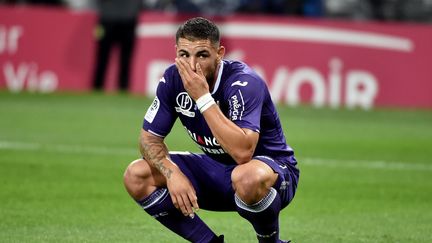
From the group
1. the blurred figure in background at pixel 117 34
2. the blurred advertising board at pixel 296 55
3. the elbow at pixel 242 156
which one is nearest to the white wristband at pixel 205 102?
the elbow at pixel 242 156

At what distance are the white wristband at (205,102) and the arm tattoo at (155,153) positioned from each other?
592 millimetres

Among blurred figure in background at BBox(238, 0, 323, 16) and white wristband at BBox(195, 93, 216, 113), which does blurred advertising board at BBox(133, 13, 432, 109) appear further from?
white wristband at BBox(195, 93, 216, 113)

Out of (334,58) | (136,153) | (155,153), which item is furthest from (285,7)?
(155,153)

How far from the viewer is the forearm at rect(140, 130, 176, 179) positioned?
7184mm

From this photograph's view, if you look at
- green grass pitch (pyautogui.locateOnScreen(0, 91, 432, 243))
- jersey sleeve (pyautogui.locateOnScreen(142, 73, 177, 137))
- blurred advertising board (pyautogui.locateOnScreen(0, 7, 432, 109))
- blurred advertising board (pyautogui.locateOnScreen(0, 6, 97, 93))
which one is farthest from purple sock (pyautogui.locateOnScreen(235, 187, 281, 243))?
blurred advertising board (pyautogui.locateOnScreen(0, 6, 97, 93))

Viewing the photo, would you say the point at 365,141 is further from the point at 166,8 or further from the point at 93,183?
the point at 166,8

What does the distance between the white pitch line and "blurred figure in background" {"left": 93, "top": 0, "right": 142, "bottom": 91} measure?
7.90 metres

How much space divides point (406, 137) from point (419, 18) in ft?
26.0

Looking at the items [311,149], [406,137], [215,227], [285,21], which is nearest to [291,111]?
[285,21]

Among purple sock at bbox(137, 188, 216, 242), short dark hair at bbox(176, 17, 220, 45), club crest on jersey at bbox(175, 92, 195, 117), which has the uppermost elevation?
short dark hair at bbox(176, 17, 220, 45)

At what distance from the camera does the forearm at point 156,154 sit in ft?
23.6

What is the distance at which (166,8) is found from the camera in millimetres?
23609

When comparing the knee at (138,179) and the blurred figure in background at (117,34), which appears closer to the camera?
the knee at (138,179)

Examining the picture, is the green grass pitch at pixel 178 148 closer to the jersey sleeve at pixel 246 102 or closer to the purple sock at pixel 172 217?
the purple sock at pixel 172 217
